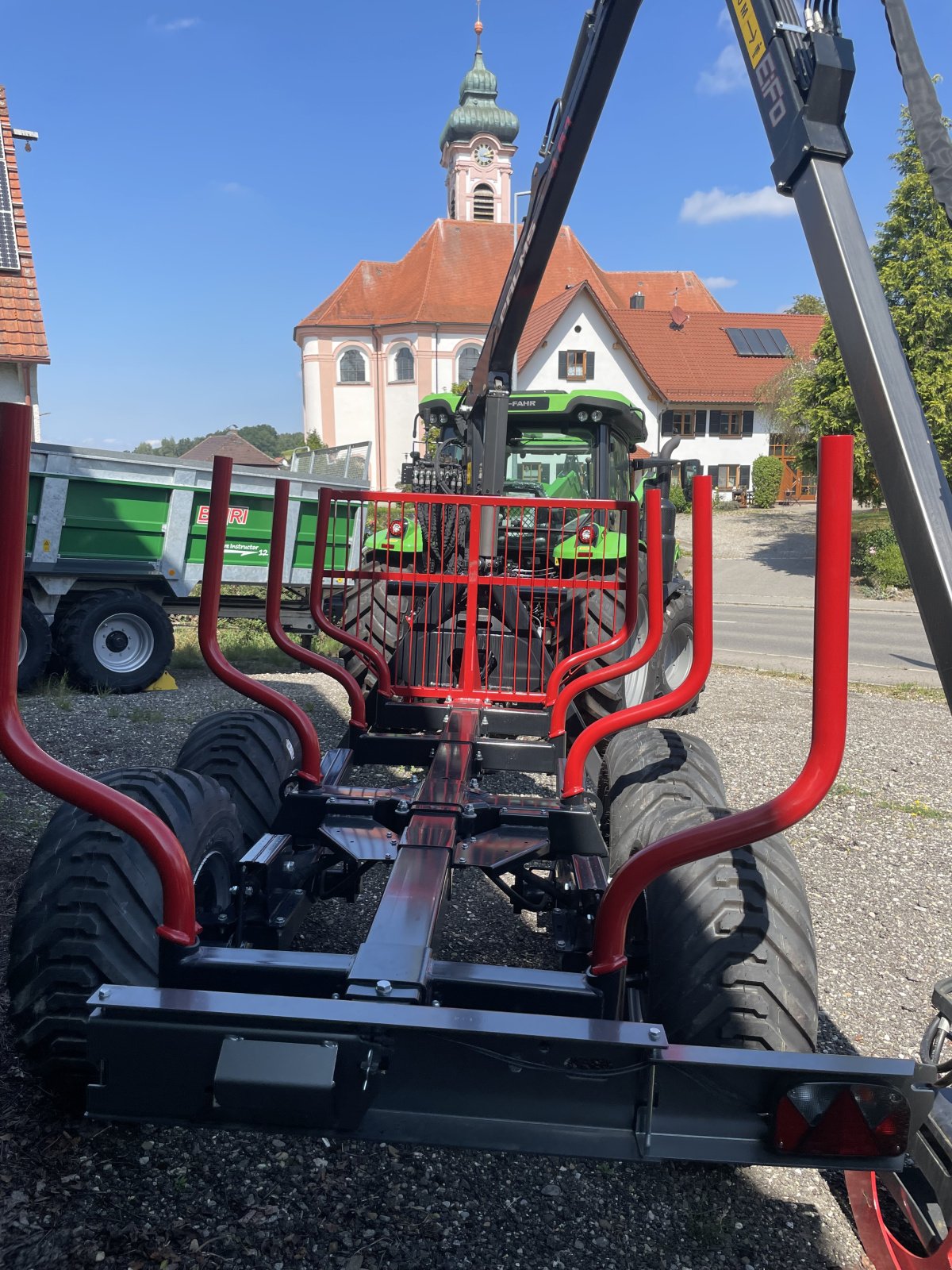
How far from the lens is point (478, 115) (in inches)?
2031

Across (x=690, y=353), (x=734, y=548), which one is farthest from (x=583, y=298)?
(x=734, y=548)

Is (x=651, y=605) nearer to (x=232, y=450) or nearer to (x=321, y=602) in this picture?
(x=321, y=602)

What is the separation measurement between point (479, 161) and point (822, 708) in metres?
53.5

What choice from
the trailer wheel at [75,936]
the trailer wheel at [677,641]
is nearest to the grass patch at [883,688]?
the trailer wheel at [677,641]

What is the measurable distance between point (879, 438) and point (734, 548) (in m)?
27.5

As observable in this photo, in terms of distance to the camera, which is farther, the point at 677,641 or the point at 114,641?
the point at 114,641

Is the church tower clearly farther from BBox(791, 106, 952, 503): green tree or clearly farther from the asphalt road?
the asphalt road

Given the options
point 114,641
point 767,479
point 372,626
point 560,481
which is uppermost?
point 767,479

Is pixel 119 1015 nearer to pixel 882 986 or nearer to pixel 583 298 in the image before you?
pixel 882 986

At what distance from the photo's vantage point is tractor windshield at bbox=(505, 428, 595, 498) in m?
6.68

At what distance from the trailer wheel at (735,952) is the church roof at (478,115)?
54.6m

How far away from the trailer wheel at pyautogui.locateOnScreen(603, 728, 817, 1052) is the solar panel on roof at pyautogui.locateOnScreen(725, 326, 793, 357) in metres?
40.2

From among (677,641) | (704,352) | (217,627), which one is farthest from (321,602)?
(704,352)

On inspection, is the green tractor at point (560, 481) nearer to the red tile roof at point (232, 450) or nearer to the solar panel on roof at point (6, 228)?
the solar panel on roof at point (6, 228)
